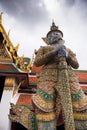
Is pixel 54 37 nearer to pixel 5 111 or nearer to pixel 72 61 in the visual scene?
pixel 72 61

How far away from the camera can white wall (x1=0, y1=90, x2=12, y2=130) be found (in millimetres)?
4758

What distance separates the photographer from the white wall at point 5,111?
476 cm

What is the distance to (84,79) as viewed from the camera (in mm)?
7516

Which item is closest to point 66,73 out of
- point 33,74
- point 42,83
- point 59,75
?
point 59,75

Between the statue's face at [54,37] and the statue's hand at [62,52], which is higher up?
the statue's face at [54,37]

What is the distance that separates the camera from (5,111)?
Result: 16.7 feet

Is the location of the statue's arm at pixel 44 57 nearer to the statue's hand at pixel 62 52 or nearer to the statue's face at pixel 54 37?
the statue's hand at pixel 62 52

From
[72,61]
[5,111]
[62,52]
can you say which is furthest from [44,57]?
[5,111]

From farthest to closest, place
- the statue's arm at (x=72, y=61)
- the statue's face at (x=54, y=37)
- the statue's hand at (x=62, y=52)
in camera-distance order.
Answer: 1. the statue's face at (x=54, y=37)
2. the statue's arm at (x=72, y=61)
3. the statue's hand at (x=62, y=52)

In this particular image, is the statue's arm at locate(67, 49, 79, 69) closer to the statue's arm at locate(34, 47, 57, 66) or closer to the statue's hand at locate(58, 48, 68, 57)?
the statue's hand at locate(58, 48, 68, 57)

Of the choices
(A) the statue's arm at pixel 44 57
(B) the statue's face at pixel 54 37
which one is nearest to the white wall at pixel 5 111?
(A) the statue's arm at pixel 44 57

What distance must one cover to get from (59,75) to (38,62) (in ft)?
1.40

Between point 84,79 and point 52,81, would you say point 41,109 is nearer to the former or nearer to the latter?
point 52,81

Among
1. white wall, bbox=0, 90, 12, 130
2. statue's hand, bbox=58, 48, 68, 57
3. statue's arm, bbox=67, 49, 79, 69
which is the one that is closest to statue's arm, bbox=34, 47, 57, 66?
statue's hand, bbox=58, 48, 68, 57
